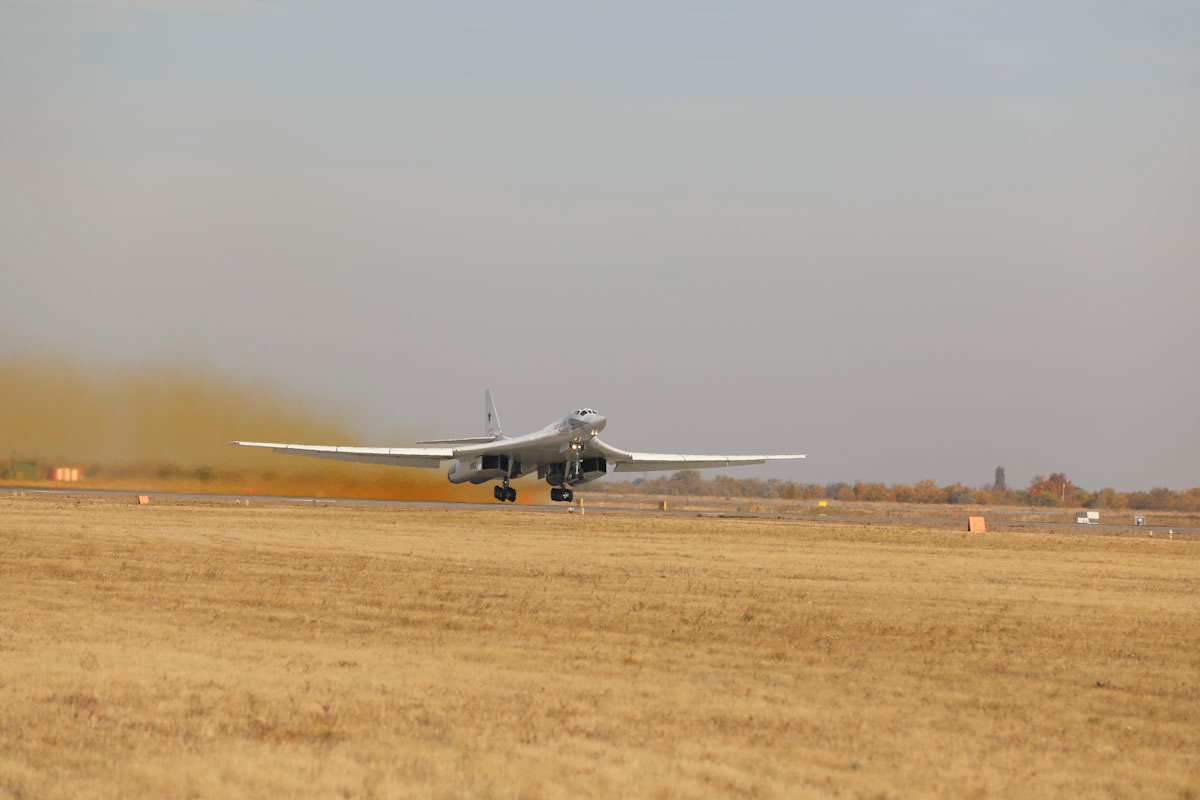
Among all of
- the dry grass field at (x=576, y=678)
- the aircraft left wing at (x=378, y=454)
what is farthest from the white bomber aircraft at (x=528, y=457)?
the dry grass field at (x=576, y=678)

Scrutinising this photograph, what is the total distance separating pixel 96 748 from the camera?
6727 millimetres

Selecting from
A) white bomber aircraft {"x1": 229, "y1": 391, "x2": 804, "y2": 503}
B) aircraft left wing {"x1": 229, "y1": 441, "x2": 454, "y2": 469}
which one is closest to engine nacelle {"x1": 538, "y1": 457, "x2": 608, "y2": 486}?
white bomber aircraft {"x1": 229, "y1": 391, "x2": 804, "y2": 503}

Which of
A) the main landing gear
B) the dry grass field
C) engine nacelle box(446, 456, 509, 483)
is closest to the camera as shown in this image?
the dry grass field

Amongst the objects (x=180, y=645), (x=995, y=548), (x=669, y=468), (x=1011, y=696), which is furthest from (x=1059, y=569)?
(x=669, y=468)

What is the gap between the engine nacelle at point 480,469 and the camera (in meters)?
45.6

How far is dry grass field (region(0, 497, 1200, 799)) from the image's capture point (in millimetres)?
6480

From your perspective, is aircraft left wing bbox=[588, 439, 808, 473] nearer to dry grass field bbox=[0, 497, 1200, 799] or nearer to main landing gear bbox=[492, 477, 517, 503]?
main landing gear bbox=[492, 477, 517, 503]

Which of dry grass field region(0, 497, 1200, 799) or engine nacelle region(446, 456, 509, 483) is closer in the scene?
dry grass field region(0, 497, 1200, 799)

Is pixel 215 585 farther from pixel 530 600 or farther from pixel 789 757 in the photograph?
pixel 789 757

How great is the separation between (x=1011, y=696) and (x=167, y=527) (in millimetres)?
22300

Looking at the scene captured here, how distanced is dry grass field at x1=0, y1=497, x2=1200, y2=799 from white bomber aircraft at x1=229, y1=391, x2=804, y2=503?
21650mm

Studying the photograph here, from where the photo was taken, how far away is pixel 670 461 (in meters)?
50.0

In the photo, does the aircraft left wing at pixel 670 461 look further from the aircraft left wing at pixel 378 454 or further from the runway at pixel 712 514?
the aircraft left wing at pixel 378 454

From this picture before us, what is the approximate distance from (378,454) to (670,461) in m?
13.4
